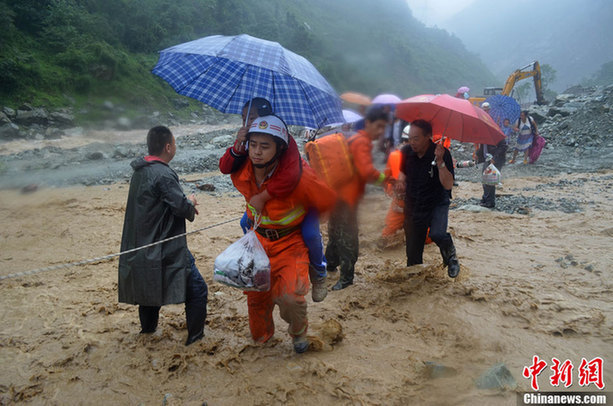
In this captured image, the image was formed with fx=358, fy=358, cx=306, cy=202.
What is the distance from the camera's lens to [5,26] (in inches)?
701

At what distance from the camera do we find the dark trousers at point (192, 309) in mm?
2664

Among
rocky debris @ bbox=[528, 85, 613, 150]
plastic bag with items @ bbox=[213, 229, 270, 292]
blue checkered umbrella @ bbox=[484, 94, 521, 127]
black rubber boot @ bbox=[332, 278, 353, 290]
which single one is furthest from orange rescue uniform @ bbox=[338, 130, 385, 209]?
rocky debris @ bbox=[528, 85, 613, 150]

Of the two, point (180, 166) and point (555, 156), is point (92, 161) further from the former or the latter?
point (555, 156)

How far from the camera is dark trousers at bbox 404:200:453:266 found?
3.44 m

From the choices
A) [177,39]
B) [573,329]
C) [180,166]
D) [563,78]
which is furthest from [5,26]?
[563,78]

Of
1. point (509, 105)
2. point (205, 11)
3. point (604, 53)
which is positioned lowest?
point (509, 105)

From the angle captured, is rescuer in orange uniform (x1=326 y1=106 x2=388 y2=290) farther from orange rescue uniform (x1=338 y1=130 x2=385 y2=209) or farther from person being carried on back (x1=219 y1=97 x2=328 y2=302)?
person being carried on back (x1=219 y1=97 x2=328 y2=302)

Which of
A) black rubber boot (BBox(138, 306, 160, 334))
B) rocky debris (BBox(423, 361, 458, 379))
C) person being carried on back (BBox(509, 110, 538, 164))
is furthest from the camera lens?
person being carried on back (BBox(509, 110, 538, 164))

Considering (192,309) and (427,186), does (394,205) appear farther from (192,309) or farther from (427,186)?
(192,309)

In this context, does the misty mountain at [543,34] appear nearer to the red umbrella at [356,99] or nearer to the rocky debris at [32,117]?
the rocky debris at [32,117]

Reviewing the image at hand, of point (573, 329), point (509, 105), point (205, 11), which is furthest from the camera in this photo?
point (205, 11)

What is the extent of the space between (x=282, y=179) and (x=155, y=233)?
990mm

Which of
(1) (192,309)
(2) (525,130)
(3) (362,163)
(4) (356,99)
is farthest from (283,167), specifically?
(2) (525,130)

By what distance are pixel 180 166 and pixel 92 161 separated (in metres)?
3.08
